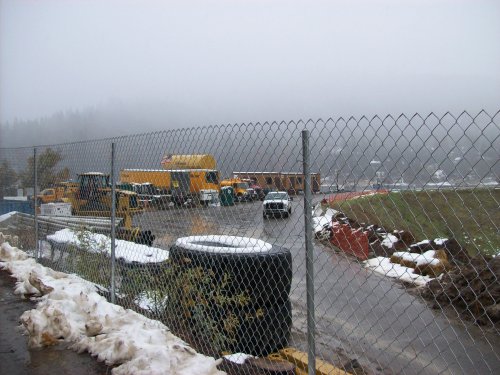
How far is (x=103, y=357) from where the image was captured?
369 centimetres

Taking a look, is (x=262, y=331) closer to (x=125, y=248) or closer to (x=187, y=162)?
(x=187, y=162)

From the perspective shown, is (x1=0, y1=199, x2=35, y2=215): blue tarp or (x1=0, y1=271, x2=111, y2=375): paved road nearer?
(x1=0, y1=271, x2=111, y2=375): paved road

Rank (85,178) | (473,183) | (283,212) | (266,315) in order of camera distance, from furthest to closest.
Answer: (85,178) < (266,315) < (283,212) < (473,183)

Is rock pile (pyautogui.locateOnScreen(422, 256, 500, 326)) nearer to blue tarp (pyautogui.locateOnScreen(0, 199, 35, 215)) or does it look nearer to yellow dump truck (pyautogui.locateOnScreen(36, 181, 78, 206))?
yellow dump truck (pyautogui.locateOnScreen(36, 181, 78, 206))

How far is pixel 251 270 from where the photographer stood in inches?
164

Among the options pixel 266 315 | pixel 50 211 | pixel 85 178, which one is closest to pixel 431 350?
pixel 266 315

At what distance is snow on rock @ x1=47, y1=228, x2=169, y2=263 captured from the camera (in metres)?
5.20

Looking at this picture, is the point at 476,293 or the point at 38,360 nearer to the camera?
the point at 38,360

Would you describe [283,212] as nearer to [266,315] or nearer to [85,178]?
[266,315]

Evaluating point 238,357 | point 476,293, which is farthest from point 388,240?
point 238,357

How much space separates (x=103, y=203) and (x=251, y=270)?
4.34 meters

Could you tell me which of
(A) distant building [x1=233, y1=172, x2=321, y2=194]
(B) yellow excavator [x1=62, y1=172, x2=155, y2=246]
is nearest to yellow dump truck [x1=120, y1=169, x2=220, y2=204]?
(A) distant building [x1=233, y1=172, x2=321, y2=194]

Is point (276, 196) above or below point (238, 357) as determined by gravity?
above

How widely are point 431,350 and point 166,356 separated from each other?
4688 millimetres
